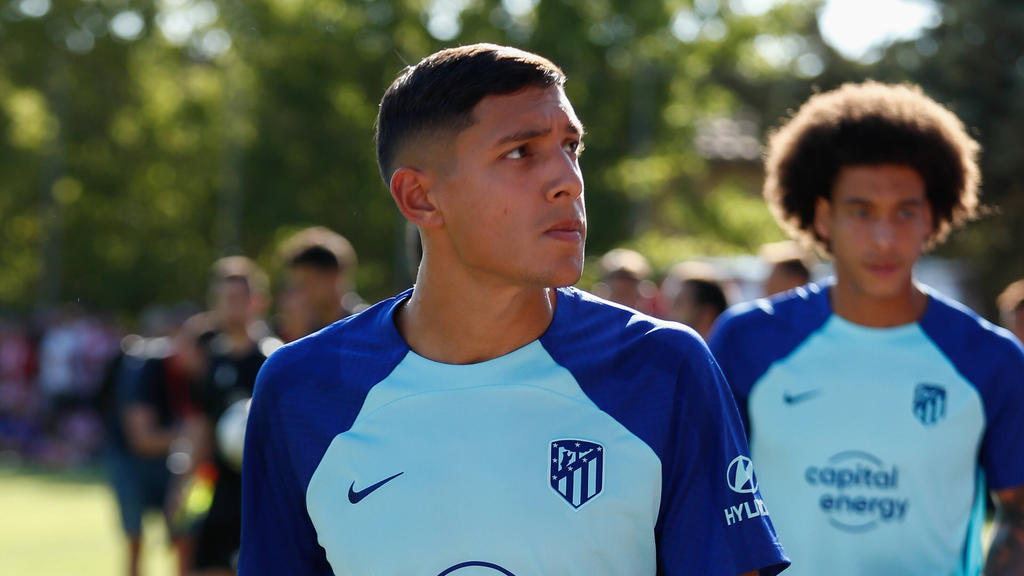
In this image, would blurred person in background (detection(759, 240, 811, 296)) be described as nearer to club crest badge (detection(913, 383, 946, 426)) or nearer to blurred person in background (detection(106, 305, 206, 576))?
blurred person in background (detection(106, 305, 206, 576))

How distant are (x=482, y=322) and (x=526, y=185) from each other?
33 cm

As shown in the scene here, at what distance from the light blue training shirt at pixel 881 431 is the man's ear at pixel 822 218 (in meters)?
0.44

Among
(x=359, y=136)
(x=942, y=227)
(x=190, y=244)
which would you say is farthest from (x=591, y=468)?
(x=190, y=244)

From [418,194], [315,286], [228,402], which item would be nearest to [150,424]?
[228,402]

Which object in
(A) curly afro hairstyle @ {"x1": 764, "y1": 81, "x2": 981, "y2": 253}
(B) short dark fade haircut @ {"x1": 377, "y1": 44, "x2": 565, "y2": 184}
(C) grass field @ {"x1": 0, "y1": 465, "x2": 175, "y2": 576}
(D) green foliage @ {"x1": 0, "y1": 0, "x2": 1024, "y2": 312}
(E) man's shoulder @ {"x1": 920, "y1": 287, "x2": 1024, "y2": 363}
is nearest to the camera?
(B) short dark fade haircut @ {"x1": 377, "y1": 44, "x2": 565, "y2": 184}

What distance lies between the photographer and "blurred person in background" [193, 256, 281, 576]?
7340 mm

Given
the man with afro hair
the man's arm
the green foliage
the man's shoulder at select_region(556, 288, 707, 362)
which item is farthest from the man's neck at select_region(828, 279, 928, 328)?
the green foliage

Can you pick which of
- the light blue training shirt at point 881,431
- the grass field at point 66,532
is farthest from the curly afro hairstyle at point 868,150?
the grass field at point 66,532

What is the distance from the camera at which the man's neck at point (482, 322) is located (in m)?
2.83

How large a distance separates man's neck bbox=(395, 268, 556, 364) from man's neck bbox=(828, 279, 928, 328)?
1.69 metres

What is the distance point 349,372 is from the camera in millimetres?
2854

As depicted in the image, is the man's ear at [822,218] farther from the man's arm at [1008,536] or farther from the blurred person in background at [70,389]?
the blurred person in background at [70,389]

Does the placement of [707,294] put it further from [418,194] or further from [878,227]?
[418,194]

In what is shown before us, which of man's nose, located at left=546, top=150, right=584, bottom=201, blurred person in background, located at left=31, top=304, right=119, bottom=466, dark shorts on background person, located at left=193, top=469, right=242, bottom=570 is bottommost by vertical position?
dark shorts on background person, located at left=193, top=469, right=242, bottom=570
